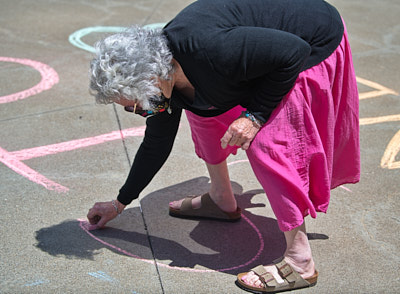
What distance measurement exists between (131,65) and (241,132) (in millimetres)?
505

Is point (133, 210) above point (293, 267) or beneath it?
beneath

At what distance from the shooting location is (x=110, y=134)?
3.38 m

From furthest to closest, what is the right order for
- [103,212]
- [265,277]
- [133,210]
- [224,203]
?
[133,210]
[224,203]
[103,212]
[265,277]

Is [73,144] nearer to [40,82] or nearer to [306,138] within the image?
[40,82]

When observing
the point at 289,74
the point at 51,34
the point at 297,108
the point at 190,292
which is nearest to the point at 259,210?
the point at 190,292

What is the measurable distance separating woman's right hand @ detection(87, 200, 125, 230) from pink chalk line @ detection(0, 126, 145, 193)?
42 cm

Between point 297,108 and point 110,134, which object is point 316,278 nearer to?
point 297,108

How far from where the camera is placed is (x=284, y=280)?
2.13 metres

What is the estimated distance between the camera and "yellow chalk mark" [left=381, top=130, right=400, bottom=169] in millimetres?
3053

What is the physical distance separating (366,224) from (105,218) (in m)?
1.35

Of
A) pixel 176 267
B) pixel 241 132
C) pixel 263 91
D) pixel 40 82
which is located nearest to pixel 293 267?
pixel 176 267

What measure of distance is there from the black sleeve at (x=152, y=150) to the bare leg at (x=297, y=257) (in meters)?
0.66

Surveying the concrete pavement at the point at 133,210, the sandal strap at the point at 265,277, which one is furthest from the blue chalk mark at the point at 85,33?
the sandal strap at the point at 265,277

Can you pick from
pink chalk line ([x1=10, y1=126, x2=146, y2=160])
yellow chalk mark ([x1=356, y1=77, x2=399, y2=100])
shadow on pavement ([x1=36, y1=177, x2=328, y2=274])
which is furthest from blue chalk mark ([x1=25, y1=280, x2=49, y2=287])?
yellow chalk mark ([x1=356, y1=77, x2=399, y2=100])
